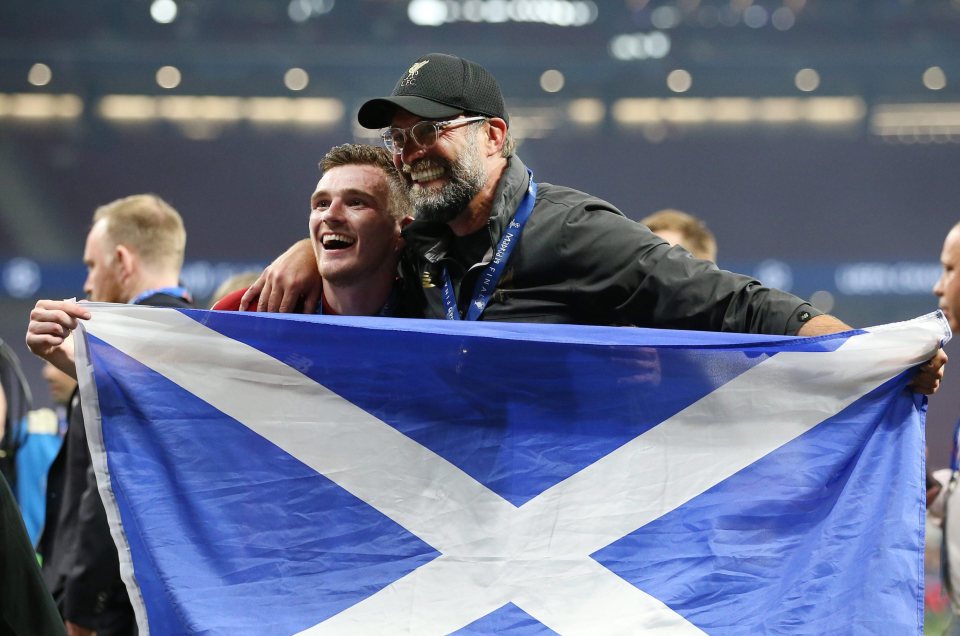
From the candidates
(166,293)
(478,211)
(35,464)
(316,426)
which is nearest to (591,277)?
(478,211)

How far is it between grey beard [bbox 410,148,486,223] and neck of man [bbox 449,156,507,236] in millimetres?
14

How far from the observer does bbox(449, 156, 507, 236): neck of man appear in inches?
92.6

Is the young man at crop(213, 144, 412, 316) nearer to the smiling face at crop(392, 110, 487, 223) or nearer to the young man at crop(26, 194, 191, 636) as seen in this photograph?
the smiling face at crop(392, 110, 487, 223)

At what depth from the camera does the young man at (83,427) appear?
226 cm

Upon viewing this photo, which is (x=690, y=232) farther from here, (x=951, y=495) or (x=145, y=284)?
(x=145, y=284)

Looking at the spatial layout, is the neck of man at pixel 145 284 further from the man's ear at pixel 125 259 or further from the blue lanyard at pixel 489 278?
the blue lanyard at pixel 489 278

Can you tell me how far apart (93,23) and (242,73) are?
68.2 inches

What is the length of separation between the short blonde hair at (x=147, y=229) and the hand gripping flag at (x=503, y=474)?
1.24 m

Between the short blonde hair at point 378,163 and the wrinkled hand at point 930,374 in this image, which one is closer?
the wrinkled hand at point 930,374

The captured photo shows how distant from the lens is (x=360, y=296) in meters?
2.44

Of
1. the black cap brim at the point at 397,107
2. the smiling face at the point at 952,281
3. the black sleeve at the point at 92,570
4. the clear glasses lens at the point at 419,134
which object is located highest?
the black cap brim at the point at 397,107

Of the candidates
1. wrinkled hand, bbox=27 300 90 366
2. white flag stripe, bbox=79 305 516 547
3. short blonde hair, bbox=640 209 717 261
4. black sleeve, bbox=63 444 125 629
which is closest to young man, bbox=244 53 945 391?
white flag stripe, bbox=79 305 516 547

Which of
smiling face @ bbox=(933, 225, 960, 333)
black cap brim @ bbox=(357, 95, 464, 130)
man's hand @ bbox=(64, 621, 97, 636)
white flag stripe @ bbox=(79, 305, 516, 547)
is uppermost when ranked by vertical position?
black cap brim @ bbox=(357, 95, 464, 130)

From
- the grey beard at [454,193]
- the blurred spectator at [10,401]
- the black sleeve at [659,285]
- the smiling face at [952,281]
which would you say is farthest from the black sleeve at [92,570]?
the smiling face at [952,281]
